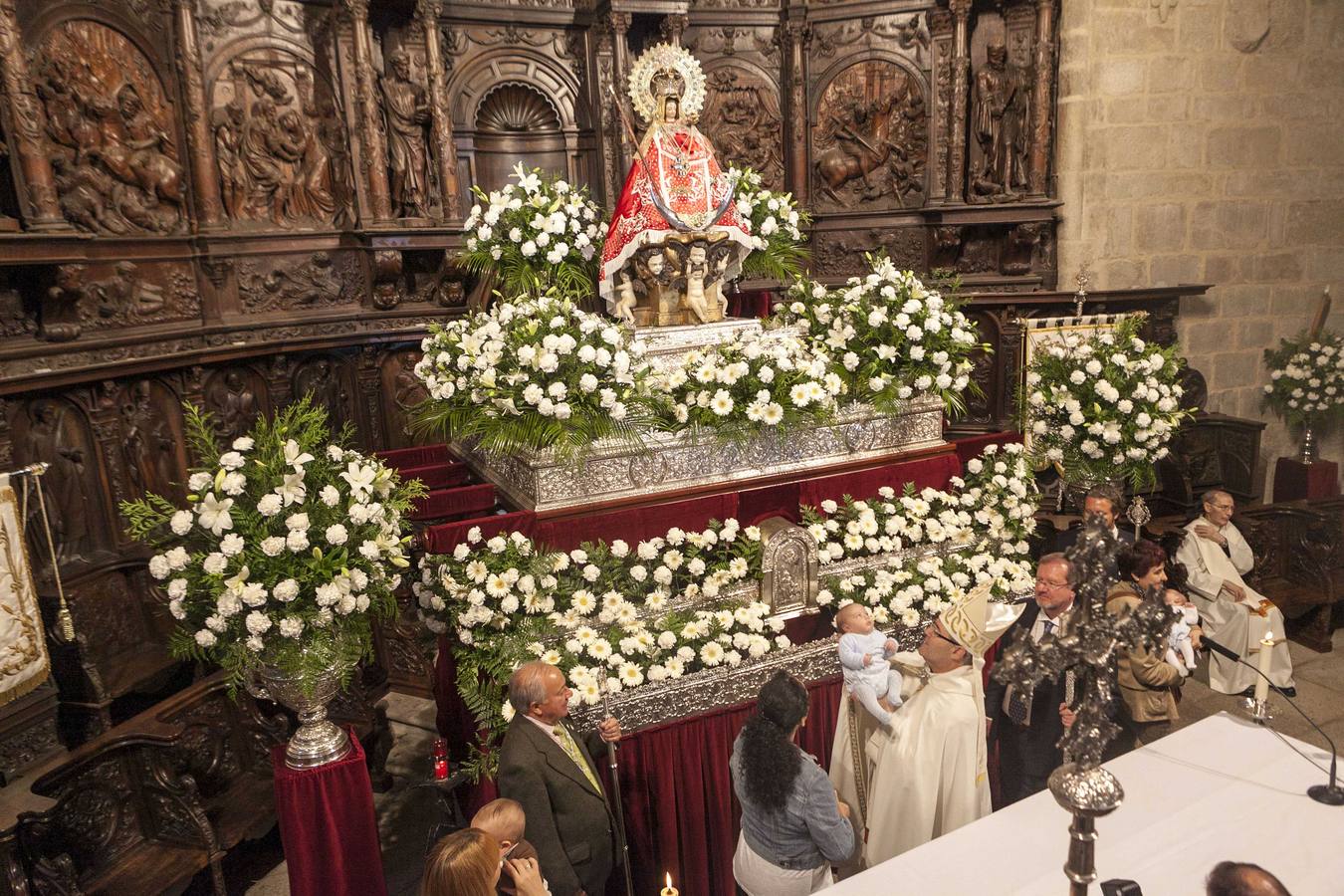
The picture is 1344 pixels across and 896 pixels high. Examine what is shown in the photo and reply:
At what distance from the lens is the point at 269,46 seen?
7789 millimetres

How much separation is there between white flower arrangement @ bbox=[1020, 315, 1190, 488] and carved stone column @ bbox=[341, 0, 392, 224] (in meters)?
6.12

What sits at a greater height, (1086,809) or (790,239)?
(790,239)

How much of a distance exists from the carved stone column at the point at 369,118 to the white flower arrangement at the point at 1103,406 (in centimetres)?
612

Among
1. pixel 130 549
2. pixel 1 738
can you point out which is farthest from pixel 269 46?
pixel 1 738

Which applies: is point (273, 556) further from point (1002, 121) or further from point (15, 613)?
point (1002, 121)

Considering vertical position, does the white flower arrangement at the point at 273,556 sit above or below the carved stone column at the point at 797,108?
below

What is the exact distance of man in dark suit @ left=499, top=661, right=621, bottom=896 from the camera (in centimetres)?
332

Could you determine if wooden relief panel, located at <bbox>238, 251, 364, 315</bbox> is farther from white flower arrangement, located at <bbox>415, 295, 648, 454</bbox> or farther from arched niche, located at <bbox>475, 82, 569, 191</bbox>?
white flower arrangement, located at <bbox>415, 295, 648, 454</bbox>

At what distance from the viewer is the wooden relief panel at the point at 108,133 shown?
6387mm

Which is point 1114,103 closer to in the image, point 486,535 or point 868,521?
point 868,521

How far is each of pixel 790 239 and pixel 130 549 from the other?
5783 millimetres

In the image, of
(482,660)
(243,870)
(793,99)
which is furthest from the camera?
(793,99)

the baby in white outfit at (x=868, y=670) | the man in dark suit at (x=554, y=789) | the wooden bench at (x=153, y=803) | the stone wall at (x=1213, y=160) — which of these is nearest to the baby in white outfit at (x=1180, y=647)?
the baby in white outfit at (x=868, y=670)

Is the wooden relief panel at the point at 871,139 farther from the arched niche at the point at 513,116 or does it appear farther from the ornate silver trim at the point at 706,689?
the ornate silver trim at the point at 706,689
